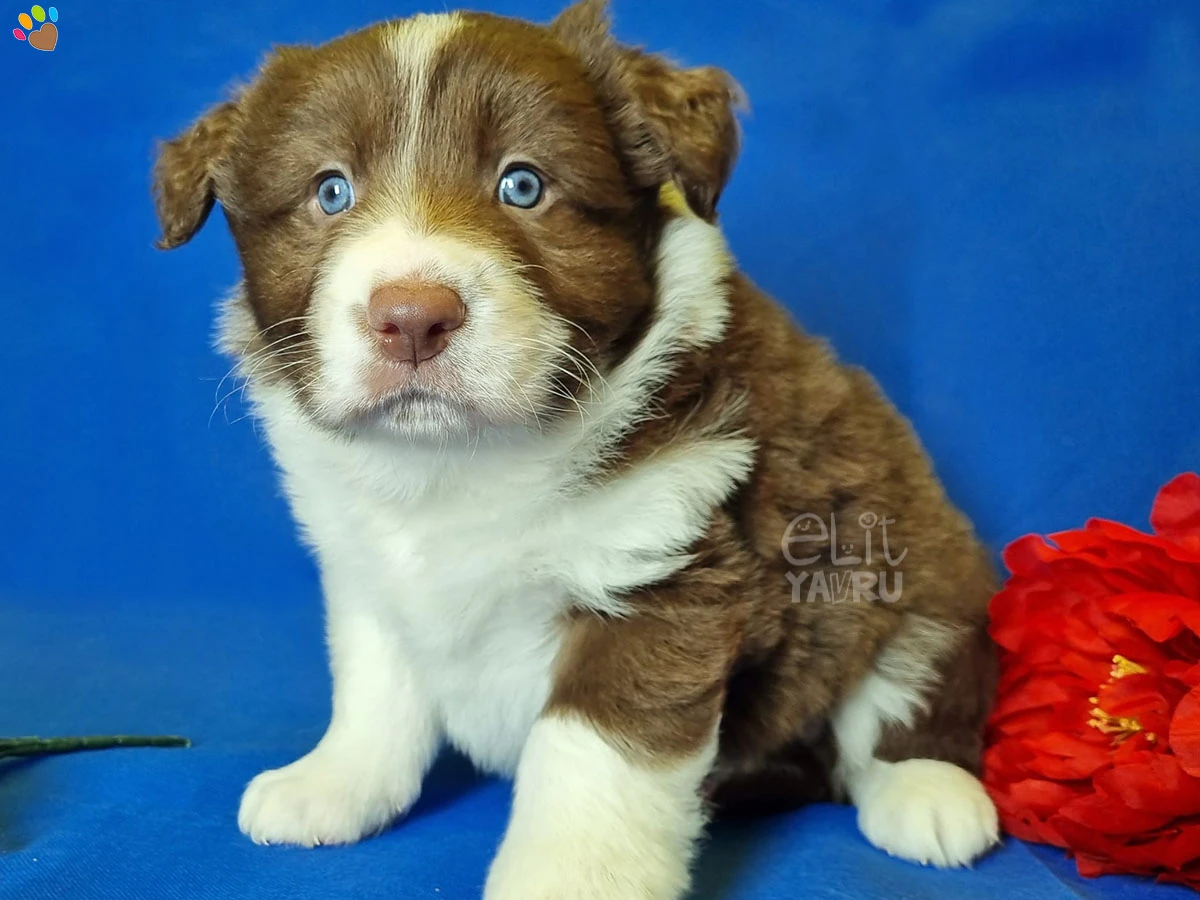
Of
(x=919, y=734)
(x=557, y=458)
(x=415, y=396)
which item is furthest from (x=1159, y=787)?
(x=415, y=396)

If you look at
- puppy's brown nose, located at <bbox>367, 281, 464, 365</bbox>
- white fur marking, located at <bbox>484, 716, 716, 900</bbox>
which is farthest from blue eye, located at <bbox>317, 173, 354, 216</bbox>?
white fur marking, located at <bbox>484, 716, 716, 900</bbox>

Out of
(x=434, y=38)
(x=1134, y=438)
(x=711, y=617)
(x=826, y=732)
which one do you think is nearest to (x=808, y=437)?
(x=711, y=617)

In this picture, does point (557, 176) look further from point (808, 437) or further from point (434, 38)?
point (808, 437)

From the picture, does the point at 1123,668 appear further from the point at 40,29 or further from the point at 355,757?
the point at 40,29

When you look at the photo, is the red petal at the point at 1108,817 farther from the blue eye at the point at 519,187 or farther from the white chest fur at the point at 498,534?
the blue eye at the point at 519,187

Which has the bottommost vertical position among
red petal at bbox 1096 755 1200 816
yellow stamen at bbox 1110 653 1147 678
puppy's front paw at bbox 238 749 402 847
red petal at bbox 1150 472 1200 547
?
puppy's front paw at bbox 238 749 402 847

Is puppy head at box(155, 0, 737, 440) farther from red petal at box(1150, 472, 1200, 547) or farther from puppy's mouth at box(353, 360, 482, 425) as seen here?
red petal at box(1150, 472, 1200, 547)

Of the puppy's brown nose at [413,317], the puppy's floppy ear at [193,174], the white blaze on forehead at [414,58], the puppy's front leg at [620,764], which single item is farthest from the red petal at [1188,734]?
the puppy's floppy ear at [193,174]
